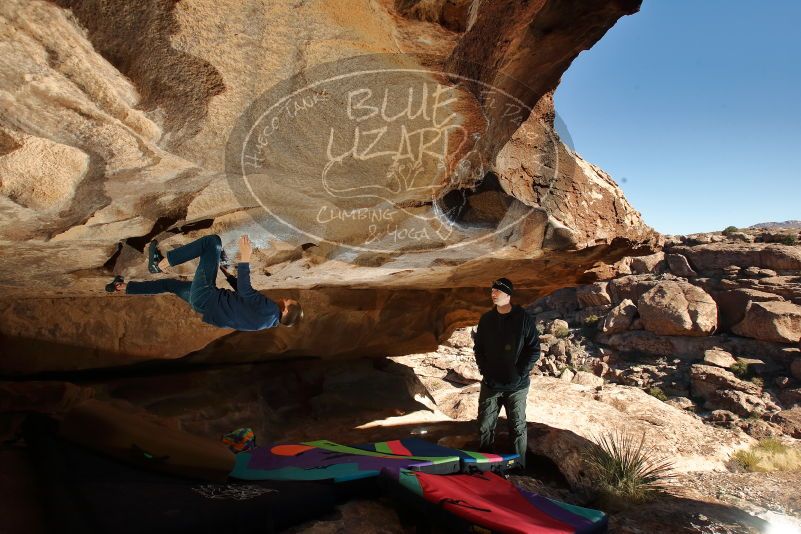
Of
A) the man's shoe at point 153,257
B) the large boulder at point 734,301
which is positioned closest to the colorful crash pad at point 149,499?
the man's shoe at point 153,257

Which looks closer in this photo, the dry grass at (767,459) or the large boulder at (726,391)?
the dry grass at (767,459)

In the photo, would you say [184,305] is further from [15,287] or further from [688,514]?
[688,514]

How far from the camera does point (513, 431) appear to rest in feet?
14.4

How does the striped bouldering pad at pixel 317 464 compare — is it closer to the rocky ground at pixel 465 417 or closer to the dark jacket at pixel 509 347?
the rocky ground at pixel 465 417

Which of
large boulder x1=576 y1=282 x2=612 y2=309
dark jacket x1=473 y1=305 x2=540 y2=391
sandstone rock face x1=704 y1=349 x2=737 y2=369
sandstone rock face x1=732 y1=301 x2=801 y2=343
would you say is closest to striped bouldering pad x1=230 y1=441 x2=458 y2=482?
dark jacket x1=473 y1=305 x2=540 y2=391

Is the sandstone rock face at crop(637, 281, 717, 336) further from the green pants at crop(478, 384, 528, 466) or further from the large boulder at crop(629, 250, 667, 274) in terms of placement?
the green pants at crop(478, 384, 528, 466)

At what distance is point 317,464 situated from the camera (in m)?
2.97

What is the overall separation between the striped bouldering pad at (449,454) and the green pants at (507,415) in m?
0.49

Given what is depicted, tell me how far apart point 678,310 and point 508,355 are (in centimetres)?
2356

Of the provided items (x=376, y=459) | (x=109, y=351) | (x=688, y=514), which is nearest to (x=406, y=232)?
(x=376, y=459)

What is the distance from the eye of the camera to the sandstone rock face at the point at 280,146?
1.75 m

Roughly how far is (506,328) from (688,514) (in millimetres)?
2035

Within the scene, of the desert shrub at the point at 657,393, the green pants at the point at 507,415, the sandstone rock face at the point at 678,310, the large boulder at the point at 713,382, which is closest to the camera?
the green pants at the point at 507,415

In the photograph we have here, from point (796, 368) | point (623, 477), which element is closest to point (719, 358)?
point (796, 368)
